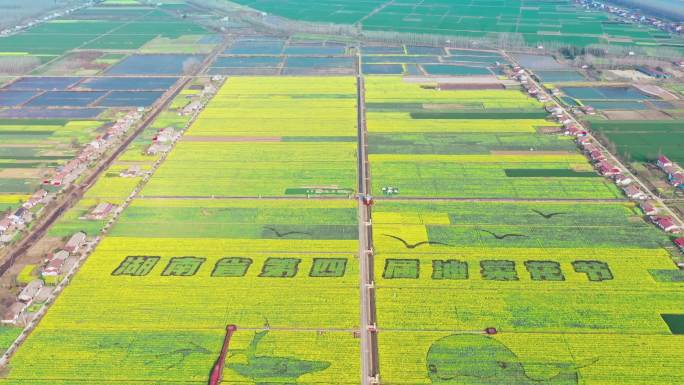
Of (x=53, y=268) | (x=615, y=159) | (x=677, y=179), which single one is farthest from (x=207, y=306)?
(x=677, y=179)

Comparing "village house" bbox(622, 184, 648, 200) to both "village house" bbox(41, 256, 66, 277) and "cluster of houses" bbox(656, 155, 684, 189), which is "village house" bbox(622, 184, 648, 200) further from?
"village house" bbox(41, 256, 66, 277)

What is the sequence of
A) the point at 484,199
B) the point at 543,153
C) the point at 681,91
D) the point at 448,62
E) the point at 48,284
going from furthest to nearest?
1. the point at 448,62
2. the point at 681,91
3. the point at 543,153
4. the point at 484,199
5. the point at 48,284

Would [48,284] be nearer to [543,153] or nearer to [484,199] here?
[484,199]

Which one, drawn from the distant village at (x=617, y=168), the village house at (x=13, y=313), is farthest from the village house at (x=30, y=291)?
the distant village at (x=617, y=168)

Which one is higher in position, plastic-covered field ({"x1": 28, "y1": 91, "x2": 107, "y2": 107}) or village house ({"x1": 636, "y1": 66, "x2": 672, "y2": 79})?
village house ({"x1": 636, "y1": 66, "x2": 672, "y2": 79})

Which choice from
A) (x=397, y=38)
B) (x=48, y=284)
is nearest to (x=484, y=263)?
(x=48, y=284)

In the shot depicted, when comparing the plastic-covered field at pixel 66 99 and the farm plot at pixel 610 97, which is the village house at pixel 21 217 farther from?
the farm plot at pixel 610 97

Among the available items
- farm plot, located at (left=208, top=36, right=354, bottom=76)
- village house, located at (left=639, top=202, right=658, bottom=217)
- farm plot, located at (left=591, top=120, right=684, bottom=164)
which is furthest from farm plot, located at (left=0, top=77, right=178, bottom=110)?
village house, located at (left=639, top=202, right=658, bottom=217)
